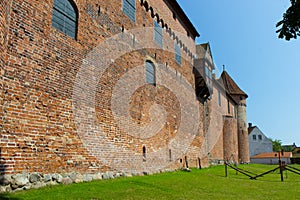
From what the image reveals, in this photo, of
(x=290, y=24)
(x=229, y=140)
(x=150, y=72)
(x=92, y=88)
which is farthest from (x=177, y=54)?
(x=229, y=140)

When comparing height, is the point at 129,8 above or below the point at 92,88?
above

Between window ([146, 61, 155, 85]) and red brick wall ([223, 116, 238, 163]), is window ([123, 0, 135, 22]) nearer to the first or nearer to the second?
window ([146, 61, 155, 85])

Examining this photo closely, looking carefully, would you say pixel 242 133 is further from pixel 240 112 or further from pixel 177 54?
pixel 177 54

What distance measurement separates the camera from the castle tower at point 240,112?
4019 cm

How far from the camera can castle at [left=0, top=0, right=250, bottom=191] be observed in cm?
729

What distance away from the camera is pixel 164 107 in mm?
16312

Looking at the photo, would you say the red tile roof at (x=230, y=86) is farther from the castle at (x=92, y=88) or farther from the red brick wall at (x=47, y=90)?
the red brick wall at (x=47, y=90)

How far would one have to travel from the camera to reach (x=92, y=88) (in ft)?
33.0

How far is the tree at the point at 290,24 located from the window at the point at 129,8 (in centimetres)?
928

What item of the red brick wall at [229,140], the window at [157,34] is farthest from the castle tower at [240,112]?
the window at [157,34]

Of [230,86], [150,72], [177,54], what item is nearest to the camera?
[150,72]

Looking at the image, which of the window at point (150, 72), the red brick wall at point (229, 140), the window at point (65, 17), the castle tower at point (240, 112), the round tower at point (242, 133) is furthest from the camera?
the castle tower at point (240, 112)

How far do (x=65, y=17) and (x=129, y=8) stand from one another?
4957 millimetres

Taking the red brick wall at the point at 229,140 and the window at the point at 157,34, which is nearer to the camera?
the window at the point at 157,34
